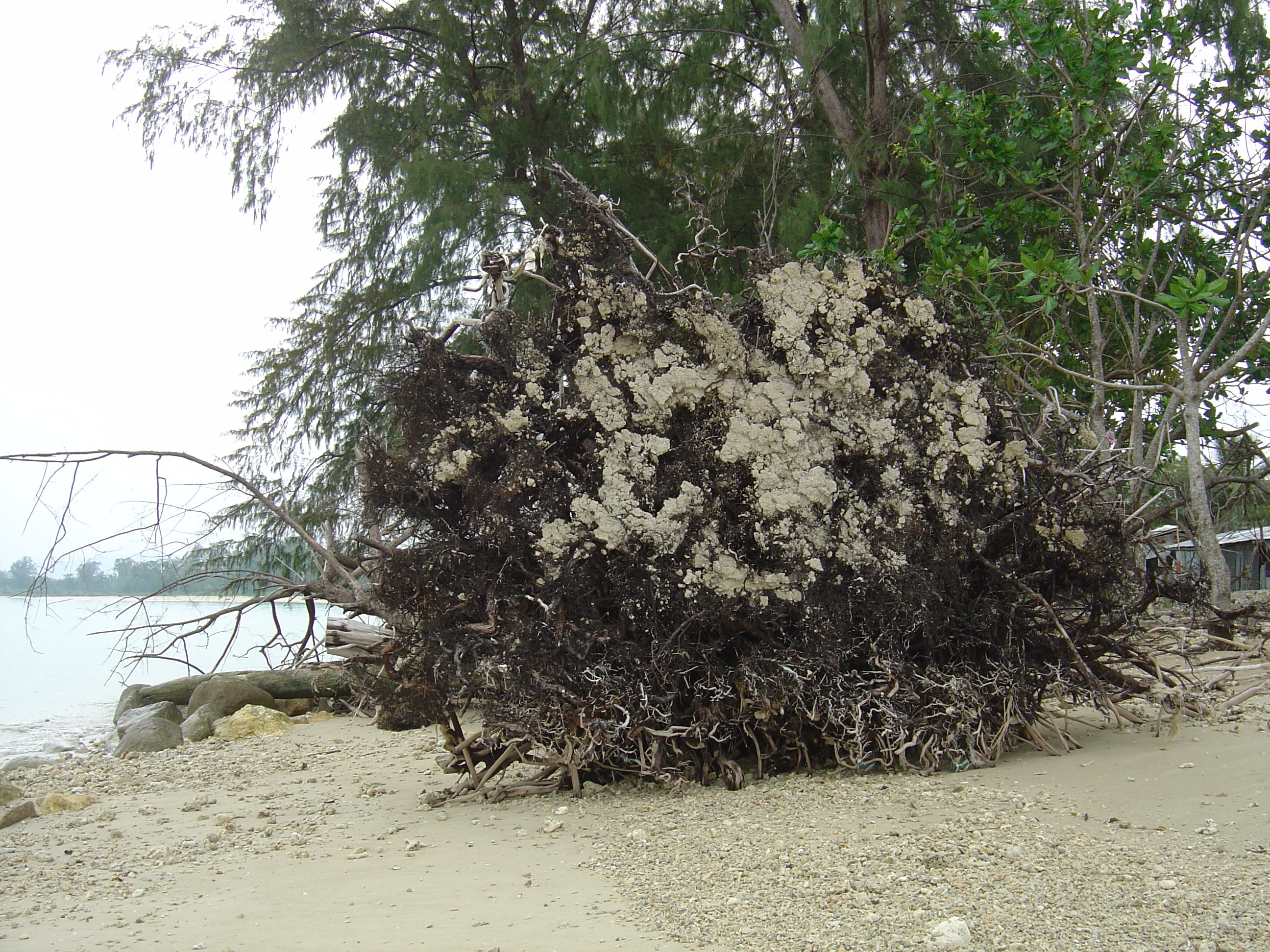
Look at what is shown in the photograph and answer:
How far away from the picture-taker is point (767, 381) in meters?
4.71

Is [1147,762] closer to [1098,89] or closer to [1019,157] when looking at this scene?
[1098,89]

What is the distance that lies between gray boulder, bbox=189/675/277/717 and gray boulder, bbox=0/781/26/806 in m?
3.10

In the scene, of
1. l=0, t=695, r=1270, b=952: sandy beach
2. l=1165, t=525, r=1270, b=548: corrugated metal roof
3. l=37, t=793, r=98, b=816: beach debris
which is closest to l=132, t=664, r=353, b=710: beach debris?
l=37, t=793, r=98, b=816: beach debris

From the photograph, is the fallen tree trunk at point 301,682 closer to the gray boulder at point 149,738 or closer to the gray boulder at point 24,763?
the gray boulder at point 149,738

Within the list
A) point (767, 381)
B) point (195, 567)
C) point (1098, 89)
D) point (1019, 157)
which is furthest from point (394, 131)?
point (767, 381)

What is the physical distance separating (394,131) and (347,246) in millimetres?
1680

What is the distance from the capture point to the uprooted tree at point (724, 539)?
4.44m

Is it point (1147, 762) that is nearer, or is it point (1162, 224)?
point (1147, 762)

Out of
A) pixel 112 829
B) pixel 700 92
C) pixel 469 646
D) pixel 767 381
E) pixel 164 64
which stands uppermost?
pixel 164 64

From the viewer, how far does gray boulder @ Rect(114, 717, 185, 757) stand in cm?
798

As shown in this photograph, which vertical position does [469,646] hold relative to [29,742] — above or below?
above

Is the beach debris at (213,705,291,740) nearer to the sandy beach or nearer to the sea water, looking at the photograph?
the sea water

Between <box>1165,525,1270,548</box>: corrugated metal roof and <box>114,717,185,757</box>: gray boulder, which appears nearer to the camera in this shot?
<box>114,717,185,757</box>: gray boulder

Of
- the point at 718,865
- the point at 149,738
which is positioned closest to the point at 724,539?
the point at 718,865
